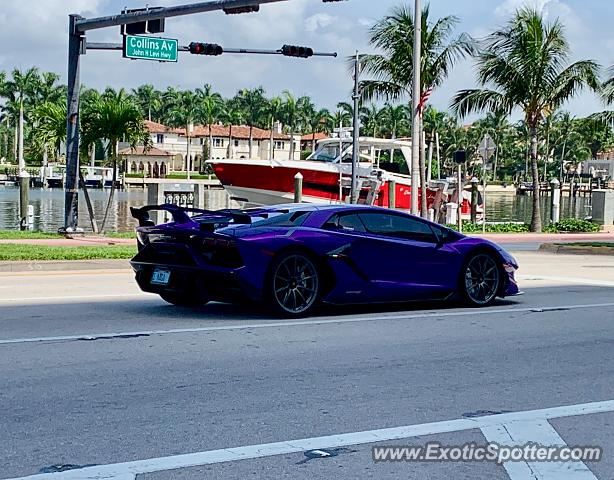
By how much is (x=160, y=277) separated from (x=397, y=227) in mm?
2910

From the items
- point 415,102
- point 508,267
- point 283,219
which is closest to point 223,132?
point 415,102

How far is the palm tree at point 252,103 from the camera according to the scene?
12850cm

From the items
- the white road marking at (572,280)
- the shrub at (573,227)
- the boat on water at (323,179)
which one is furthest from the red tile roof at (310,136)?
the white road marking at (572,280)

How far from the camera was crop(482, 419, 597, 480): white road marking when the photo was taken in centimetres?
544

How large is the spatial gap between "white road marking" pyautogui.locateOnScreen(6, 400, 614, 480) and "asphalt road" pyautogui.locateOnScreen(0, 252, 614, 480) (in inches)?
0.6

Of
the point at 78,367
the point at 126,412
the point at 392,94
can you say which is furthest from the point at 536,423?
the point at 392,94

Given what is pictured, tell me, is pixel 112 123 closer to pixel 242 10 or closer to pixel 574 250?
pixel 242 10

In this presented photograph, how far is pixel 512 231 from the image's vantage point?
36.8m

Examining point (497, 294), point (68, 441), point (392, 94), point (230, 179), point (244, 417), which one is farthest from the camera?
point (230, 179)

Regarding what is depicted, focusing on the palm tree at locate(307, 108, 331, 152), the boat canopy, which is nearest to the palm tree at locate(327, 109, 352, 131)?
the palm tree at locate(307, 108, 331, 152)

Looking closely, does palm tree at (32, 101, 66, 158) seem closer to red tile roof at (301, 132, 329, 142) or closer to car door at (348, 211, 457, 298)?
car door at (348, 211, 457, 298)

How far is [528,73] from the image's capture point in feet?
114

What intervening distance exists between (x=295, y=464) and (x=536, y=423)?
6.30ft

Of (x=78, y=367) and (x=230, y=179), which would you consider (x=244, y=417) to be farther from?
(x=230, y=179)
